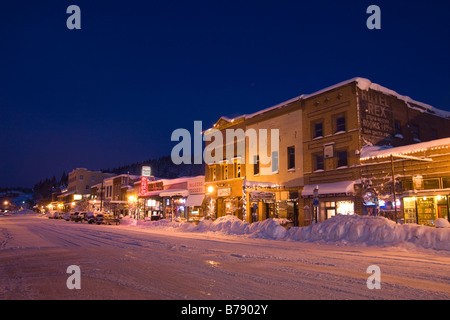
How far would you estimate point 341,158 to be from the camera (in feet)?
87.5

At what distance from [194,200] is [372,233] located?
26.4m

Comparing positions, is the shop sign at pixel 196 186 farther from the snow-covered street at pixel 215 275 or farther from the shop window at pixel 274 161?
the snow-covered street at pixel 215 275

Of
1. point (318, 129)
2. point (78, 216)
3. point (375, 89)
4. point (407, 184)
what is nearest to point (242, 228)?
point (318, 129)

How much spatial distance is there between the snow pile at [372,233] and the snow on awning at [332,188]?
540cm

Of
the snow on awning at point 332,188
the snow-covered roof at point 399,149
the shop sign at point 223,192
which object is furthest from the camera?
the shop sign at point 223,192

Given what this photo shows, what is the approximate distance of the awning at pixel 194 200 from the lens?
3997 centimetres

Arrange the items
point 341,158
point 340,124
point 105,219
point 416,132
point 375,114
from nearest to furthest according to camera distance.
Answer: point 375,114 → point 341,158 → point 340,124 → point 416,132 → point 105,219

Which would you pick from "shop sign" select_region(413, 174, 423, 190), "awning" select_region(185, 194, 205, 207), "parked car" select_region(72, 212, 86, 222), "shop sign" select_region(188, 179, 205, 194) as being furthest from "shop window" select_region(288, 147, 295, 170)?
"parked car" select_region(72, 212, 86, 222)

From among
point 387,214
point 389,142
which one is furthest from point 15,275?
point 389,142

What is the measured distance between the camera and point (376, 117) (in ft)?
86.2

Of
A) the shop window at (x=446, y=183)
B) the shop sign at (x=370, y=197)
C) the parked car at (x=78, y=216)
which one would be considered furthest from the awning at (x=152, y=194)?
the shop window at (x=446, y=183)

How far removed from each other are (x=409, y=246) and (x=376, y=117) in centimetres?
1381

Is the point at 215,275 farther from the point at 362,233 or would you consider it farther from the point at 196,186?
the point at 196,186
